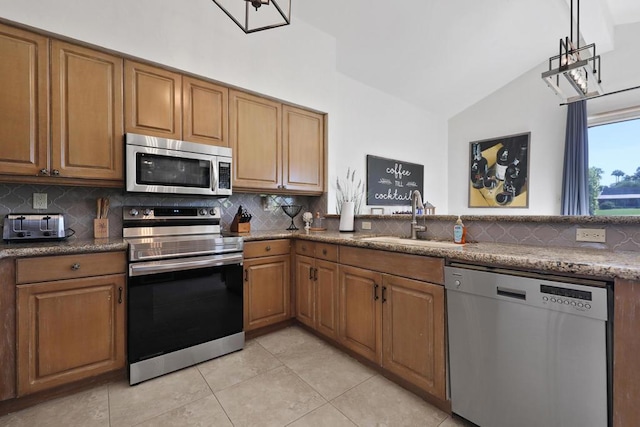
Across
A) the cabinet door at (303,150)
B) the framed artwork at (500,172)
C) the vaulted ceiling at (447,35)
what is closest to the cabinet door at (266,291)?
the cabinet door at (303,150)

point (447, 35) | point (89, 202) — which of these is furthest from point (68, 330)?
point (447, 35)

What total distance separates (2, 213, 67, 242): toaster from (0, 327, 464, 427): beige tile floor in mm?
1019

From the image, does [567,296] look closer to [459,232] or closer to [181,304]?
[459,232]

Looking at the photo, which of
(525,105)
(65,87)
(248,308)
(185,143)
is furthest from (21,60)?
(525,105)

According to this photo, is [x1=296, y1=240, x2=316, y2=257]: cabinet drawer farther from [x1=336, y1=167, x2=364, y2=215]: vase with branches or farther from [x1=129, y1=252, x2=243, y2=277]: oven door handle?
[x1=336, y1=167, x2=364, y2=215]: vase with branches

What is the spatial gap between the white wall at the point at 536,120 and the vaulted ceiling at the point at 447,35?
0.21 m

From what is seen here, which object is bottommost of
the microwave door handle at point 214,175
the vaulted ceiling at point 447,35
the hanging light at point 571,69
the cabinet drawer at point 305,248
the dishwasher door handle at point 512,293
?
the dishwasher door handle at point 512,293

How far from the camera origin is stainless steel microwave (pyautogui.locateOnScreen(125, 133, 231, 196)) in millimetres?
2078

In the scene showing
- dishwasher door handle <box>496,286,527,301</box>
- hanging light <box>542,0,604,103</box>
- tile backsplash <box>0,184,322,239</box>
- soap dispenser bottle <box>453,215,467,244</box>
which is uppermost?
hanging light <box>542,0,604,103</box>

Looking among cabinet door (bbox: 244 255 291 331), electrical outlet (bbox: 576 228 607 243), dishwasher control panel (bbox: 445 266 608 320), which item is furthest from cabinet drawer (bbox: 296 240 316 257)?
electrical outlet (bbox: 576 228 607 243)

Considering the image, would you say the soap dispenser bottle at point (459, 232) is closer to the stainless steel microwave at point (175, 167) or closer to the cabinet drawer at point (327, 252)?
the cabinet drawer at point (327, 252)

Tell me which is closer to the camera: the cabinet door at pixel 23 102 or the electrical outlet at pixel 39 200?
the cabinet door at pixel 23 102

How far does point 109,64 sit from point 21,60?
46cm

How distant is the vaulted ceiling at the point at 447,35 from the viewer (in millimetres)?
3043
